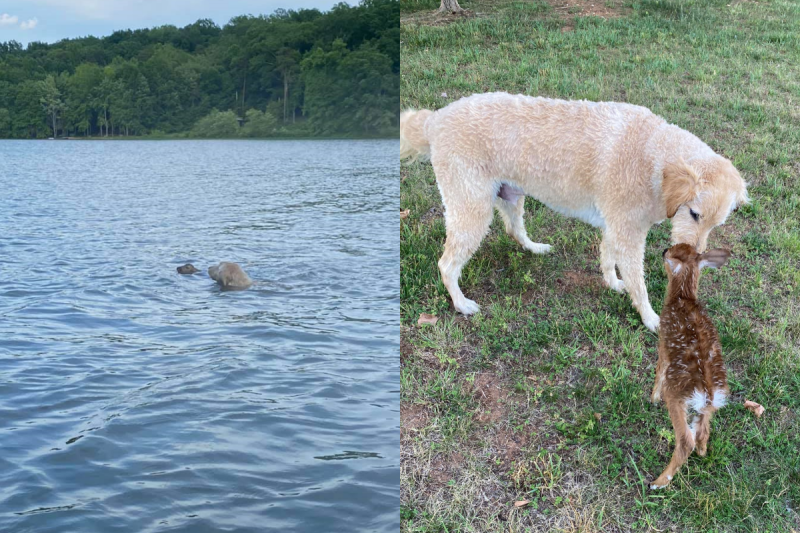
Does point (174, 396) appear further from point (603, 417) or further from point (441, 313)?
point (603, 417)

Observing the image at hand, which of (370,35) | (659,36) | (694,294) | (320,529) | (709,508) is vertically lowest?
(320,529)

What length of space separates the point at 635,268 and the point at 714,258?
1279 millimetres

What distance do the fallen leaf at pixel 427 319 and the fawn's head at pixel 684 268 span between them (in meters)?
1.96

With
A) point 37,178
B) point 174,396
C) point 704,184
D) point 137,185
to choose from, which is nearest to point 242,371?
point 174,396

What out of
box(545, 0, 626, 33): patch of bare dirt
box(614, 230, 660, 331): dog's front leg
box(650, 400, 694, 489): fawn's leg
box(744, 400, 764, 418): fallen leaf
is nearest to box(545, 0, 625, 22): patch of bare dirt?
box(545, 0, 626, 33): patch of bare dirt

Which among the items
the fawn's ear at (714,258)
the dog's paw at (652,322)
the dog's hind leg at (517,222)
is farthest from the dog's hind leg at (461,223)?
the fawn's ear at (714,258)

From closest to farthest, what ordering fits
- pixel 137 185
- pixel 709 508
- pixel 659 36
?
pixel 709 508, pixel 659 36, pixel 137 185

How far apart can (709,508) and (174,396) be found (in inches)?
236

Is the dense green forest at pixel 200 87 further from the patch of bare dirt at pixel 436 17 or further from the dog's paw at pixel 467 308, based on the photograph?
the dog's paw at pixel 467 308

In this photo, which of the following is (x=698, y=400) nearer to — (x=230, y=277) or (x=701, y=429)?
(x=701, y=429)

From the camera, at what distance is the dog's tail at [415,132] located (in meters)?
5.60

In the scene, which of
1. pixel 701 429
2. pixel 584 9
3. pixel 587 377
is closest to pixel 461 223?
pixel 587 377

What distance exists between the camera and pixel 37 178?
145 feet

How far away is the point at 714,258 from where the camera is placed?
147 inches
